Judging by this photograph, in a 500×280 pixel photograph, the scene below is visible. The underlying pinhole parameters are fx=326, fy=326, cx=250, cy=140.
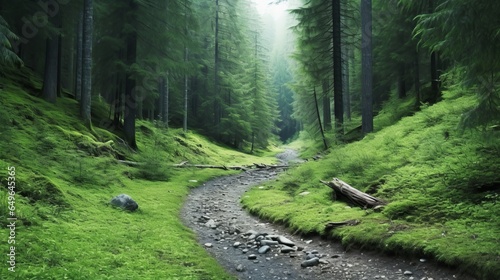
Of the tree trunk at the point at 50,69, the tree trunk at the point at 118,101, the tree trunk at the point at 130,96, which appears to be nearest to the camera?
the tree trunk at the point at 50,69

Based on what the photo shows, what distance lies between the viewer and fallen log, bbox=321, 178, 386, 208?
8.20 metres

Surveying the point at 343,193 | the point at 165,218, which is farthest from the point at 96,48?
the point at 343,193

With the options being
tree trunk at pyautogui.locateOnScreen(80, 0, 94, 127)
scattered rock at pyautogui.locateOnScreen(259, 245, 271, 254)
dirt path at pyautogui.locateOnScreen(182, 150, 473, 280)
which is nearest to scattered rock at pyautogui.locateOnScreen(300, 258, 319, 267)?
dirt path at pyautogui.locateOnScreen(182, 150, 473, 280)

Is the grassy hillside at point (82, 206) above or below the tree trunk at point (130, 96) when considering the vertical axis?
below

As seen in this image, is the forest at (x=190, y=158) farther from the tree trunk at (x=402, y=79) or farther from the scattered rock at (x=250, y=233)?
the scattered rock at (x=250, y=233)

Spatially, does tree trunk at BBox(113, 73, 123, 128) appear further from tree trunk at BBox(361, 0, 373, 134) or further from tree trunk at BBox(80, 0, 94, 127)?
tree trunk at BBox(361, 0, 373, 134)

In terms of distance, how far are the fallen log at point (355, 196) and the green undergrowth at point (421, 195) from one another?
0.88 feet

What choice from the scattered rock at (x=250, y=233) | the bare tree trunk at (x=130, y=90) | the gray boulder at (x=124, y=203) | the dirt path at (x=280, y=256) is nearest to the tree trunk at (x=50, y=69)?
the bare tree trunk at (x=130, y=90)

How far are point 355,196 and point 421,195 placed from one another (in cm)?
176

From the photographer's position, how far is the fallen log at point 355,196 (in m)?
8.20

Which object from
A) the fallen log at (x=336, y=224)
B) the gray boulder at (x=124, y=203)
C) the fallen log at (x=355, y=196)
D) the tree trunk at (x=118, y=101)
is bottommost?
the fallen log at (x=336, y=224)

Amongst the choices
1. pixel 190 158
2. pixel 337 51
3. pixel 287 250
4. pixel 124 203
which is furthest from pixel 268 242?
pixel 190 158

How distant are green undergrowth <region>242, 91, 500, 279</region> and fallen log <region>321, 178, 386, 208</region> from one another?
0.27m

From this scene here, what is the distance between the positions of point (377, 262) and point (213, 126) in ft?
107
